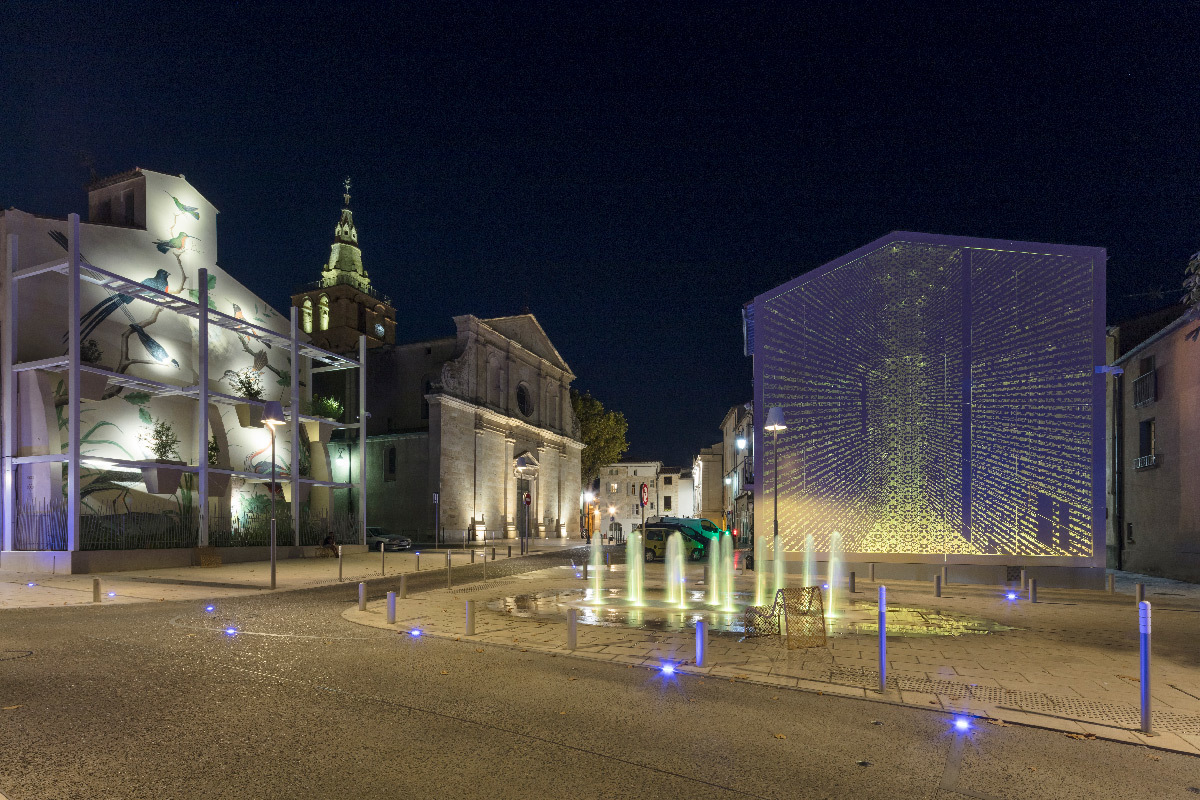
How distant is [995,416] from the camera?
19.0m

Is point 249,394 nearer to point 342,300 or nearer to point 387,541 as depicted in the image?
point 387,541

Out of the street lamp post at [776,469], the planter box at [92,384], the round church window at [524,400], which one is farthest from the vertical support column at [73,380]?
the round church window at [524,400]

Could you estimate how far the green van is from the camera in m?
29.8

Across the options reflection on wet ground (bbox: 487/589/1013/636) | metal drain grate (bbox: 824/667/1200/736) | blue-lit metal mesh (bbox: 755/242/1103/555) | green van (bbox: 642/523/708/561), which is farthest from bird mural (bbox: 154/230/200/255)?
metal drain grate (bbox: 824/667/1200/736)

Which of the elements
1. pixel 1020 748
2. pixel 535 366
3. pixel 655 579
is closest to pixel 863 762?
pixel 1020 748

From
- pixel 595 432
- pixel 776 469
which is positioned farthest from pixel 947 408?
pixel 595 432

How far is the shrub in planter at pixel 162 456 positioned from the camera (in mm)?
25766

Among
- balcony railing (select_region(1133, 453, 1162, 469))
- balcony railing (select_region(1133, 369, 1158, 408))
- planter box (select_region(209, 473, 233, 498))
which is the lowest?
planter box (select_region(209, 473, 233, 498))

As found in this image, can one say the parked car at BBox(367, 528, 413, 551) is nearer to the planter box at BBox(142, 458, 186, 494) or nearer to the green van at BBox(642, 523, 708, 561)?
the planter box at BBox(142, 458, 186, 494)

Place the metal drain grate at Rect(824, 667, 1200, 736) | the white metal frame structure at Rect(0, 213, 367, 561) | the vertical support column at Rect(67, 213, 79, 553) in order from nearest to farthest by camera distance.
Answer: the metal drain grate at Rect(824, 667, 1200, 736) → the vertical support column at Rect(67, 213, 79, 553) → the white metal frame structure at Rect(0, 213, 367, 561)

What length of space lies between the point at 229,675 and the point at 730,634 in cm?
664

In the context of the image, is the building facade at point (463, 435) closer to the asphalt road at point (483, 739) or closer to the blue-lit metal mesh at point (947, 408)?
the blue-lit metal mesh at point (947, 408)

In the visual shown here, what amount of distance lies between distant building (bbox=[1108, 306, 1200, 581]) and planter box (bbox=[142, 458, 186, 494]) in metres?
31.5

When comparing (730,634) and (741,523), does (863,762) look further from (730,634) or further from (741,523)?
(741,523)
